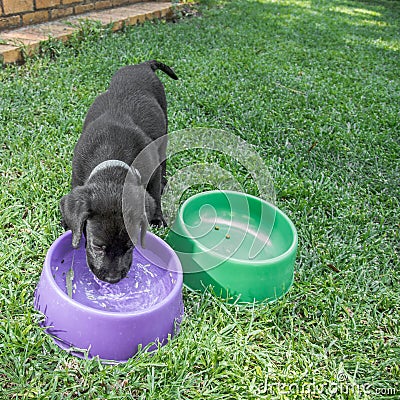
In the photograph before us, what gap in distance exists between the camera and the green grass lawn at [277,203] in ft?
7.56

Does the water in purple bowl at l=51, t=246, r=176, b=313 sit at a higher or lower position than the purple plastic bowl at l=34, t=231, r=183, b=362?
lower

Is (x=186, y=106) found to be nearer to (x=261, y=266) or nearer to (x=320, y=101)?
(x=320, y=101)

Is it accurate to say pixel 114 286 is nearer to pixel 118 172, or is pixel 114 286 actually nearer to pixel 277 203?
pixel 118 172

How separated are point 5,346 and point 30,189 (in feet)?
4.79

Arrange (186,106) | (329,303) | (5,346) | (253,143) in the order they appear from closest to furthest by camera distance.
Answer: (5,346), (329,303), (253,143), (186,106)

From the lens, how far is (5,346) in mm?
2238

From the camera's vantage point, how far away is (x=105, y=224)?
2400mm

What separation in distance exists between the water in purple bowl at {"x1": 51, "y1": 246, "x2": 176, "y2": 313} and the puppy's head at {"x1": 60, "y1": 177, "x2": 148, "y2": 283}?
32 centimetres

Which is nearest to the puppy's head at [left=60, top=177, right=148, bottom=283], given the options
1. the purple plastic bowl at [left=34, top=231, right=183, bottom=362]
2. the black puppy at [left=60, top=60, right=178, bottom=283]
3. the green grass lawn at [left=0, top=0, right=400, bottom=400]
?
Result: the black puppy at [left=60, top=60, right=178, bottom=283]

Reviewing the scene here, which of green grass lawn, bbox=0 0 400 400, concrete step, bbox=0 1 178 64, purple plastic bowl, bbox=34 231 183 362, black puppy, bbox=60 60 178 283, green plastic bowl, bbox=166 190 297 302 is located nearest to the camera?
purple plastic bowl, bbox=34 231 183 362

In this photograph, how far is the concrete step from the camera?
17.3 feet

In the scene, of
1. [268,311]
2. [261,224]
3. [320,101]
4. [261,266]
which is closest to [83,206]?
[261,266]

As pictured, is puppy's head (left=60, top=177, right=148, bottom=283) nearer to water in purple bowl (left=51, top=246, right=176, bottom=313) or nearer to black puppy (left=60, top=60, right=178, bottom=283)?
black puppy (left=60, top=60, right=178, bottom=283)

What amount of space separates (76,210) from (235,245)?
1445mm
